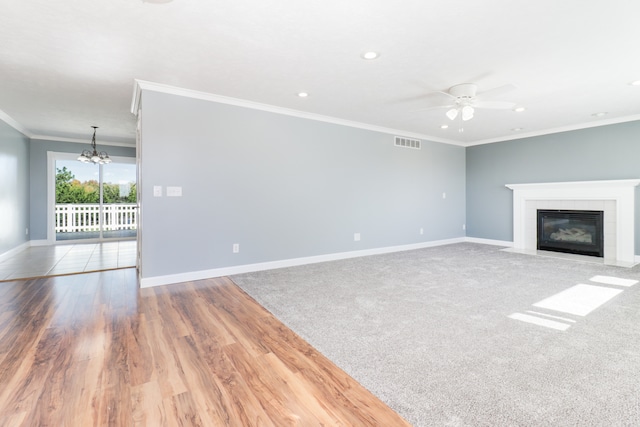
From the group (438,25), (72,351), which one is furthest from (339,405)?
(438,25)

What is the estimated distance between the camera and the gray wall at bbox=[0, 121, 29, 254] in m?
5.14

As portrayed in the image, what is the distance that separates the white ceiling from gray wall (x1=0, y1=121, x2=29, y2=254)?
42.1 inches

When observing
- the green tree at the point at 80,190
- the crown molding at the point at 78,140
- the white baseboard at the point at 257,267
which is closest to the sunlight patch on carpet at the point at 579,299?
the white baseboard at the point at 257,267

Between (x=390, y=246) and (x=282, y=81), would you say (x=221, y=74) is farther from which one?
(x=390, y=246)

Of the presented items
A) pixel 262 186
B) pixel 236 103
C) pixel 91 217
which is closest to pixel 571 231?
pixel 262 186

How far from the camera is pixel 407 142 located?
6.39 metres

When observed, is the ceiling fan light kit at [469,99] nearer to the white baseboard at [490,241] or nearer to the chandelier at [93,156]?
the white baseboard at [490,241]

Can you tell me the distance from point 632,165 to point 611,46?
3.68 m

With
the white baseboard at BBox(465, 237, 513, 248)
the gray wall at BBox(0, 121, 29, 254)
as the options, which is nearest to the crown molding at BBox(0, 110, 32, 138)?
the gray wall at BBox(0, 121, 29, 254)

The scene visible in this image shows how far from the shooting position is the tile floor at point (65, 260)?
14.5 ft

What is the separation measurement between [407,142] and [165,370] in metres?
5.86

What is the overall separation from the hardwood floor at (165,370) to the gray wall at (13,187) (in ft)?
10.5

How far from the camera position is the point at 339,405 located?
159cm

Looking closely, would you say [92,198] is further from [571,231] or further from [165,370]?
[571,231]
